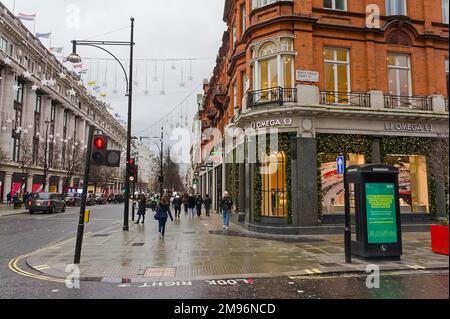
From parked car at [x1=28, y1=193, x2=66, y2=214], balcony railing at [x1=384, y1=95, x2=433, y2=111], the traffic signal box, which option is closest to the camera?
the traffic signal box

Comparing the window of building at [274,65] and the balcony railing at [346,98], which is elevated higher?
the window of building at [274,65]

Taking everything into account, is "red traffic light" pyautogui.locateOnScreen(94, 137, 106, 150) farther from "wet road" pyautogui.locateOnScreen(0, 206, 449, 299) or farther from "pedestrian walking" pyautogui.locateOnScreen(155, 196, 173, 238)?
"pedestrian walking" pyautogui.locateOnScreen(155, 196, 173, 238)

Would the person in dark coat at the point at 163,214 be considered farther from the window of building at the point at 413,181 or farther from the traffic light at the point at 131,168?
the window of building at the point at 413,181

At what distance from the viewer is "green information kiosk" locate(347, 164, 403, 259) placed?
9.66 m

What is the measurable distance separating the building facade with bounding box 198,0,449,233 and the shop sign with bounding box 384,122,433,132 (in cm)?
5

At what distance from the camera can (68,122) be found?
73188 mm

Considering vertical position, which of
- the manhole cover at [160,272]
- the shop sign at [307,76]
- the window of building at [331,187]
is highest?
the shop sign at [307,76]

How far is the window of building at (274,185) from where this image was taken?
52.7 ft

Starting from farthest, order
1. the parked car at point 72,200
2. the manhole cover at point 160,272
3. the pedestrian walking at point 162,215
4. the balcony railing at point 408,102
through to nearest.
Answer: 1. the parked car at point 72,200
2. the balcony railing at point 408,102
3. the pedestrian walking at point 162,215
4. the manhole cover at point 160,272

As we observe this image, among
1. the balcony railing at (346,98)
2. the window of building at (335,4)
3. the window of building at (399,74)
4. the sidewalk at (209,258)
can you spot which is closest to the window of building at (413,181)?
the balcony railing at (346,98)

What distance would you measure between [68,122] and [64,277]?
2823 inches

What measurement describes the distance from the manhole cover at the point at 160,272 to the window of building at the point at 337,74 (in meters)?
11.3

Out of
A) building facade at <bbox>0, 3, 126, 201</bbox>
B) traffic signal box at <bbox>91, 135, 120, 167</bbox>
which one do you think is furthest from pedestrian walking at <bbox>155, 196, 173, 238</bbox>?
building facade at <bbox>0, 3, 126, 201</bbox>
